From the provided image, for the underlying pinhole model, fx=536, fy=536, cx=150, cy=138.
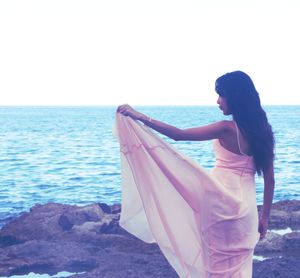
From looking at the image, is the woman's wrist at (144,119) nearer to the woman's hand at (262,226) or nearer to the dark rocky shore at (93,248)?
the woman's hand at (262,226)

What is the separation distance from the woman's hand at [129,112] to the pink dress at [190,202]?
14 centimetres

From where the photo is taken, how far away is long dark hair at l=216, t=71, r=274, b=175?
15.2ft

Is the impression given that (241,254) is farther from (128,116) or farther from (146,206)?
(128,116)

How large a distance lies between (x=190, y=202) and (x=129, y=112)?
1.01 m

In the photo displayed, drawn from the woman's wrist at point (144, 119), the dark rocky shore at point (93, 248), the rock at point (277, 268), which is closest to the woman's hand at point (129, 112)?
the woman's wrist at point (144, 119)

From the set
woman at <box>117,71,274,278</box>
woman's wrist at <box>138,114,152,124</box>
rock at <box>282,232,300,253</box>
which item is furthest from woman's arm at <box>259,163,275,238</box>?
rock at <box>282,232,300,253</box>

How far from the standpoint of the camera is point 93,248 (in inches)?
413

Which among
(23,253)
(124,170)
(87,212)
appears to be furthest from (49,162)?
(124,170)

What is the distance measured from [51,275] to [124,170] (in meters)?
4.50

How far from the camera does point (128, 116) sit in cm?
506

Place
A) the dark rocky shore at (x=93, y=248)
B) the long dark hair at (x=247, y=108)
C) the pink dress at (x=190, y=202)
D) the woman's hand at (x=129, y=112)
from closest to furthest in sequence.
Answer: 1. the long dark hair at (x=247, y=108)
2. the pink dress at (x=190, y=202)
3. the woman's hand at (x=129, y=112)
4. the dark rocky shore at (x=93, y=248)

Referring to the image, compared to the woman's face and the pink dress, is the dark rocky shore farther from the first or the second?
the woman's face

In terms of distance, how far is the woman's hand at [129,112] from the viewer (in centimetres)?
488

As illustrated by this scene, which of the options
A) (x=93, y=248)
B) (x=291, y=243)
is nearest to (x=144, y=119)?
(x=93, y=248)
